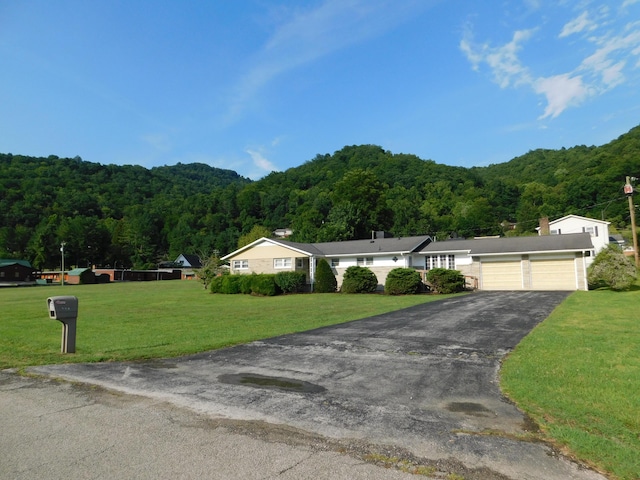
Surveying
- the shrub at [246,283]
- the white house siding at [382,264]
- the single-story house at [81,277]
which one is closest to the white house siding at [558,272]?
the white house siding at [382,264]

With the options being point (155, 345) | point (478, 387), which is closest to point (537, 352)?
point (478, 387)

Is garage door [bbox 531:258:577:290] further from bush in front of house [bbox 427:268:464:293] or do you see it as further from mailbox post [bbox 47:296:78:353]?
mailbox post [bbox 47:296:78:353]

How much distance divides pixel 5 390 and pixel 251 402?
3.77 meters

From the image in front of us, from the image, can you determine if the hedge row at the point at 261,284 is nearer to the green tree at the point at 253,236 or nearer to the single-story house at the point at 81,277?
the green tree at the point at 253,236

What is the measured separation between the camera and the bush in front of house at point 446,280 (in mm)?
26422

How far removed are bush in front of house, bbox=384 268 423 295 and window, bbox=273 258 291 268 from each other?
9162 millimetres

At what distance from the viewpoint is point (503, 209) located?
234ft

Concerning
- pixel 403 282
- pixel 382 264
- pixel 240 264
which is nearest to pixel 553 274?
pixel 403 282

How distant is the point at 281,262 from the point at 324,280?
4400 mm

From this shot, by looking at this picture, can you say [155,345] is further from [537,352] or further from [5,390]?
[537,352]

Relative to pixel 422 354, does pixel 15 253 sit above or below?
above

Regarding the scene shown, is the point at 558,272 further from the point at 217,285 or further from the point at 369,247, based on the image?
the point at 217,285

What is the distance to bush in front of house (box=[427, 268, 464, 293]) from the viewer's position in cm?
2642

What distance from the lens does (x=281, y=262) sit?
33000 millimetres
